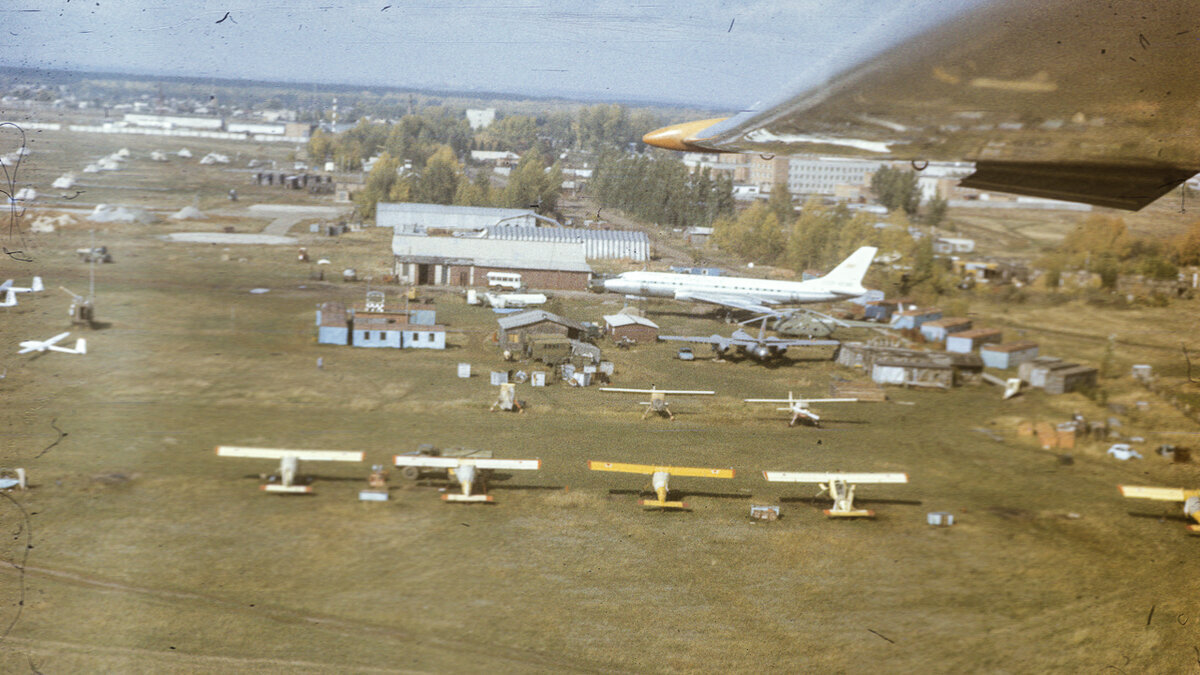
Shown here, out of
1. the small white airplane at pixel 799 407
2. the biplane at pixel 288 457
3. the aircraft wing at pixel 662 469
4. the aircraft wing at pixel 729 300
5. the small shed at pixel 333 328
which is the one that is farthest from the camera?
the aircraft wing at pixel 729 300

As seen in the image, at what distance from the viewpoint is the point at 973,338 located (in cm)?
677

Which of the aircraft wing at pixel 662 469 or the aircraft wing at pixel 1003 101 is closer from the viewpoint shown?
the aircraft wing at pixel 1003 101

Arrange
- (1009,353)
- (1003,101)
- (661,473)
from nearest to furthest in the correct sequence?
(1003,101) < (661,473) < (1009,353)

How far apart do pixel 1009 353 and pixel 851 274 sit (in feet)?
11.9

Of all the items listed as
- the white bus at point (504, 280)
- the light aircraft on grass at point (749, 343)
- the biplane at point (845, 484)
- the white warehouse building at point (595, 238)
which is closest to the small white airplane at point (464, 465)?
the biplane at point (845, 484)

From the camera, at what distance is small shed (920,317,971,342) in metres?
6.82

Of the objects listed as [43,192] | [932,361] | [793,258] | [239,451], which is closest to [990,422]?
[932,361]

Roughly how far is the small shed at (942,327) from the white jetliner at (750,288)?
238cm

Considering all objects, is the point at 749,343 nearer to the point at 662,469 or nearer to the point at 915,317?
the point at 915,317

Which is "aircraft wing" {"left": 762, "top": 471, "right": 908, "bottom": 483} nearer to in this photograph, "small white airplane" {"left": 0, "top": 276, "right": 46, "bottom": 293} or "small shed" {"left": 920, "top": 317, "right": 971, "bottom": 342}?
"small shed" {"left": 920, "top": 317, "right": 971, "bottom": 342}

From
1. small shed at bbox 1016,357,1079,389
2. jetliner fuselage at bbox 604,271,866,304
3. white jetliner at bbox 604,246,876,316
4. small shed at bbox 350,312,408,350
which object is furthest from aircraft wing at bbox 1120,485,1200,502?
small shed at bbox 350,312,408,350

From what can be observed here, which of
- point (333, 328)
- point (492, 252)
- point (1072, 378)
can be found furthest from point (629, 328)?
point (1072, 378)

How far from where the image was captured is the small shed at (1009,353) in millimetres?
6625

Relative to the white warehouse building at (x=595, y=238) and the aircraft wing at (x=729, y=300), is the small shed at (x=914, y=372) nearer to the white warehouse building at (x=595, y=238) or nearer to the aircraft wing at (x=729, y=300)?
the aircraft wing at (x=729, y=300)
